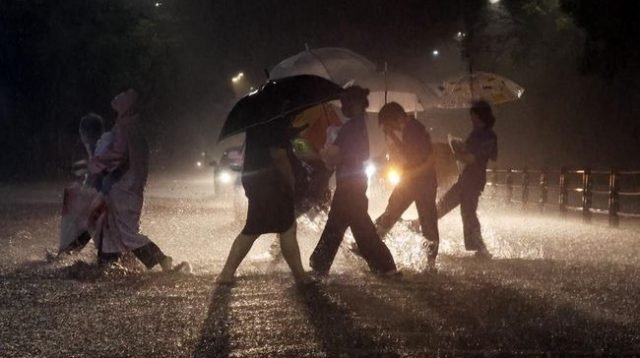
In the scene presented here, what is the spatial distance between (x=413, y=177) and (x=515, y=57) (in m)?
32.0

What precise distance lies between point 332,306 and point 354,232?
5.75ft

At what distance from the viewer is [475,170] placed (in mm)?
11188

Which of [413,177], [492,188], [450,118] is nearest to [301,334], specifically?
[413,177]

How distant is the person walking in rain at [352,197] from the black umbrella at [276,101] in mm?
322

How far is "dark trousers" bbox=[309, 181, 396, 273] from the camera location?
9.07 m

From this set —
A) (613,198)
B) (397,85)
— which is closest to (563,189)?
(613,198)

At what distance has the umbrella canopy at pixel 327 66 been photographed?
41.1 ft

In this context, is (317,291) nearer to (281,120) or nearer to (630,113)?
(281,120)

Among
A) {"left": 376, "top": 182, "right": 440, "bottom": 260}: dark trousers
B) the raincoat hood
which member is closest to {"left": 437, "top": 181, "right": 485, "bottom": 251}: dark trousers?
{"left": 376, "top": 182, "right": 440, "bottom": 260}: dark trousers

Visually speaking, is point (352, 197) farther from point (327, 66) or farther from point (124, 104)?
point (327, 66)

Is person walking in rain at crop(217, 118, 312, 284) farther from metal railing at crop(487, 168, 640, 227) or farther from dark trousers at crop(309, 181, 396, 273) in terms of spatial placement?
metal railing at crop(487, 168, 640, 227)

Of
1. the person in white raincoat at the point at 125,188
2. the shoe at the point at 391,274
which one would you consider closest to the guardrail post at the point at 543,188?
the shoe at the point at 391,274

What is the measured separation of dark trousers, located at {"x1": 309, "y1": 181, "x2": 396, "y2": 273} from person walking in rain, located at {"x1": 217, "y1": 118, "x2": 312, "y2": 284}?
636mm

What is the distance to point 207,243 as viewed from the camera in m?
13.2
